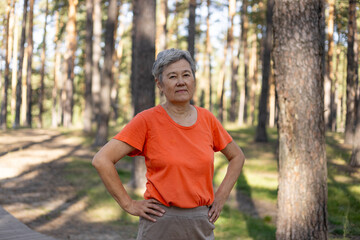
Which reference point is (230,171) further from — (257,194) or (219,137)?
(257,194)

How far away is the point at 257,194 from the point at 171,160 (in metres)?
7.78

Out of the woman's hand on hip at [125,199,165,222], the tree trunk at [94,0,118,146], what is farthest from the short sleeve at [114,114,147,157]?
the tree trunk at [94,0,118,146]

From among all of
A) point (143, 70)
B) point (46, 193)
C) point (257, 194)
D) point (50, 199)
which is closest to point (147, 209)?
point (257, 194)

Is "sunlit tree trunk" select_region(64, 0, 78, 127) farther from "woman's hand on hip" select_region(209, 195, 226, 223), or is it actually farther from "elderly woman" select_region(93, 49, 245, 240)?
"woman's hand on hip" select_region(209, 195, 226, 223)

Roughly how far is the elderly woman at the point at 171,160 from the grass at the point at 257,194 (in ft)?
15.9

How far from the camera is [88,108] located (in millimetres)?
23094

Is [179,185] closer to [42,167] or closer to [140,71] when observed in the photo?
[140,71]

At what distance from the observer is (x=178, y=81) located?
2.71 meters

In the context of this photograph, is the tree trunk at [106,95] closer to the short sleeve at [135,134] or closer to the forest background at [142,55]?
the forest background at [142,55]

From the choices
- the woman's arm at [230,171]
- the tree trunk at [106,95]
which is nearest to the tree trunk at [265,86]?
the tree trunk at [106,95]

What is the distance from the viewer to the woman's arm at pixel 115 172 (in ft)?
8.43

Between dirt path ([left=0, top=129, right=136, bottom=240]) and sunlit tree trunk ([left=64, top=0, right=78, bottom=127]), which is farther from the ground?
sunlit tree trunk ([left=64, top=0, right=78, bottom=127])

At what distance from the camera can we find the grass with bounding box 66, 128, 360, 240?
7568mm

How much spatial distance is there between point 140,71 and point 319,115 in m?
6.29
